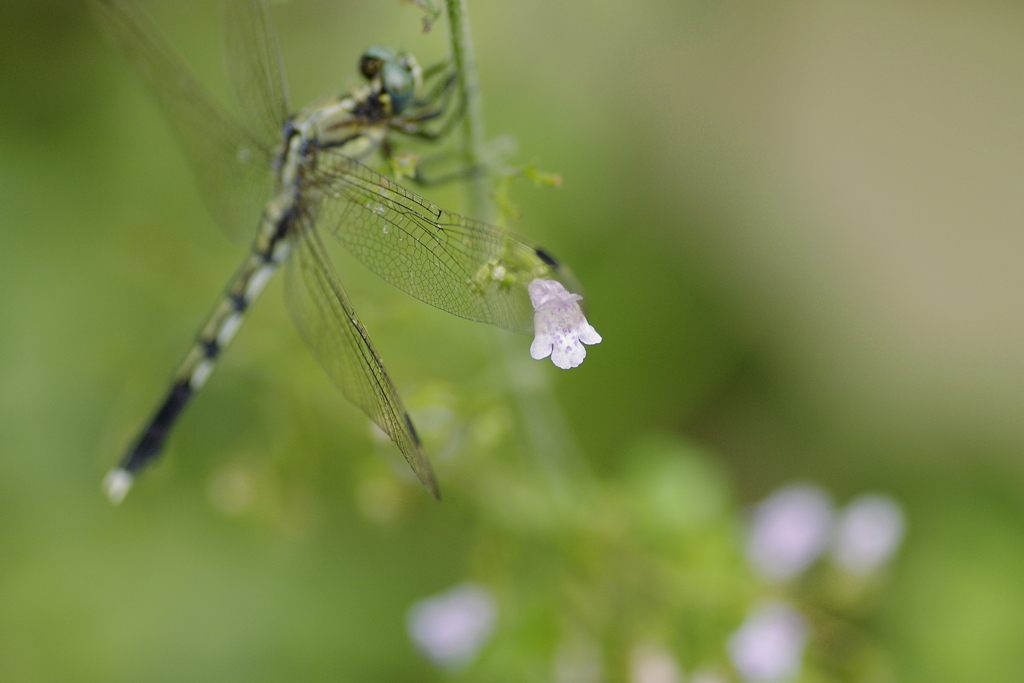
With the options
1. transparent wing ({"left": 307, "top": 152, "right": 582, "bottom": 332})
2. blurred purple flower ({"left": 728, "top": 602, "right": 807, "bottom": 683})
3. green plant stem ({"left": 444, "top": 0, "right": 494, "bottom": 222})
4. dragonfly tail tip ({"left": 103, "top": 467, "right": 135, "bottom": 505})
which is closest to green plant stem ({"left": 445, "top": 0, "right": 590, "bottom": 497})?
green plant stem ({"left": 444, "top": 0, "right": 494, "bottom": 222})

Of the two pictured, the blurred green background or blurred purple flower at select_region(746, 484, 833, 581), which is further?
the blurred green background

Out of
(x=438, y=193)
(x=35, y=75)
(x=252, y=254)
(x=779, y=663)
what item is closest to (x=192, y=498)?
(x=252, y=254)

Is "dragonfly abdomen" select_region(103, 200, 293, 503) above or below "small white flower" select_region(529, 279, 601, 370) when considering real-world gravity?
below

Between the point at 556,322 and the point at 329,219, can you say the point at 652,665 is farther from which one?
the point at 329,219

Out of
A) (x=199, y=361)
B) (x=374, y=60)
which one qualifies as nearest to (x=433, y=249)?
(x=374, y=60)

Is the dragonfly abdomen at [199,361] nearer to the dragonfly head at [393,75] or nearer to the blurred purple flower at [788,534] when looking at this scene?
the dragonfly head at [393,75]

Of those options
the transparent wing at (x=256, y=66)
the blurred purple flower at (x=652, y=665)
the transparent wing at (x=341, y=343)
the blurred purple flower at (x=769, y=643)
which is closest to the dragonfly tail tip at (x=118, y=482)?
the transparent wing at (x=341, y=343)

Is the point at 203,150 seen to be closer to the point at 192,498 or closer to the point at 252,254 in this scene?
the point at 252,254

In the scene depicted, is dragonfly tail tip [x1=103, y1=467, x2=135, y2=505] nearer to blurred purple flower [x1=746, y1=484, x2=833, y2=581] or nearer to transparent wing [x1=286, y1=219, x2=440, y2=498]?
transparent wing [x1=286, y1=219, x2=440, y2=498]
